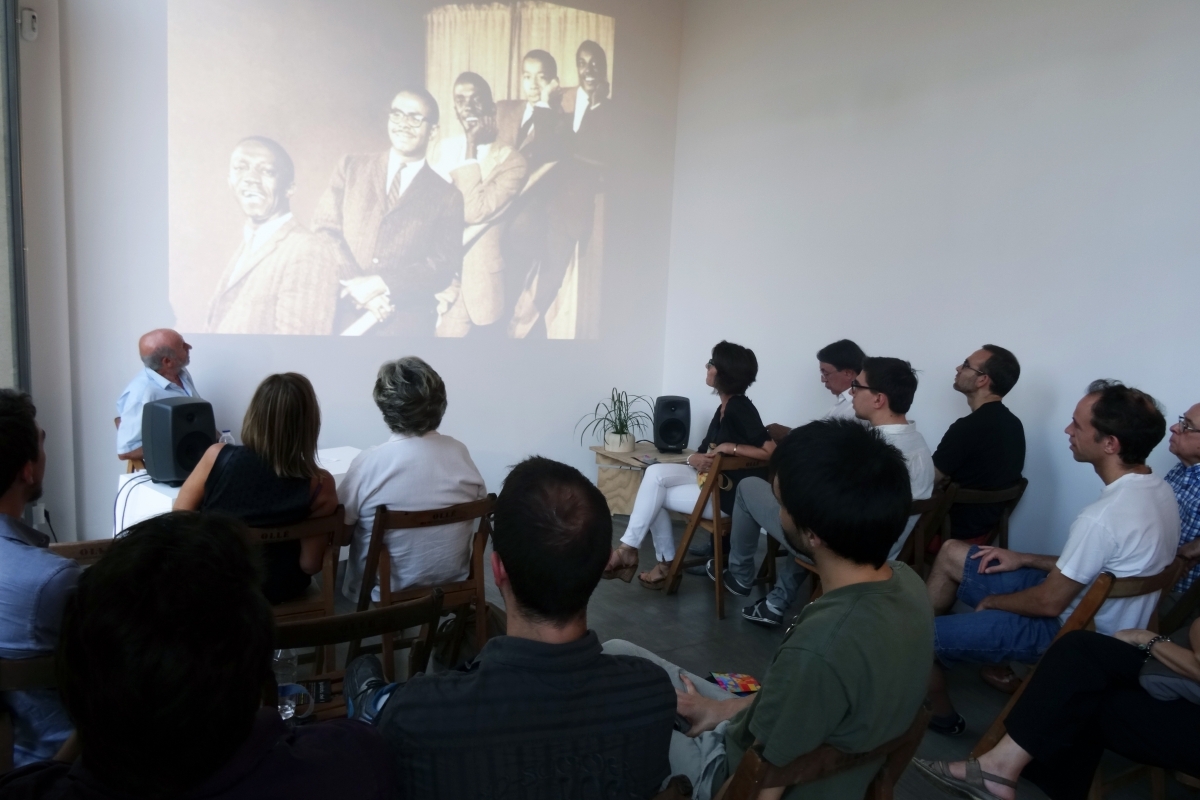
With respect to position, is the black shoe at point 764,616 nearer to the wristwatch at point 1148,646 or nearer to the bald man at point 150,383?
the wristwatch at point 1148,646

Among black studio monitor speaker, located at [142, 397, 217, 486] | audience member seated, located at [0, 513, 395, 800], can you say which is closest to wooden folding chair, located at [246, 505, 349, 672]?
black studio monitor speaker, located at [142, 397, 217, 486]

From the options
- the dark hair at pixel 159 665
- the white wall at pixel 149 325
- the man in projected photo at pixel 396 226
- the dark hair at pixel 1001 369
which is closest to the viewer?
the dark hair at pixel 159 665

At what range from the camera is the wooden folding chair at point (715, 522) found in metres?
3.51

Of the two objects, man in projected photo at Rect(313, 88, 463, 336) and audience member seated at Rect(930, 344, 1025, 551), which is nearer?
audience member seated at Rect(930, 344, 1025, 551)

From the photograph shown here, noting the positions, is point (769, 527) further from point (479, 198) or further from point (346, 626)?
point (479, 198)

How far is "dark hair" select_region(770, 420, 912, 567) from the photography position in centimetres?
143

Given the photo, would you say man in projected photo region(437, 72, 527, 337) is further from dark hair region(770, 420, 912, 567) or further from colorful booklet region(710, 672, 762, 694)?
dark hair region(770, 420, 912, 567)

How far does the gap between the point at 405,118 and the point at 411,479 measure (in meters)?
2.91

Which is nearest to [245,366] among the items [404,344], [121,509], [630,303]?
[404,344]

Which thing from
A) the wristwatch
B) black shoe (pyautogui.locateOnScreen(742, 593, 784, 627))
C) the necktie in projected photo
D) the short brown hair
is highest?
the necktie in projected photo

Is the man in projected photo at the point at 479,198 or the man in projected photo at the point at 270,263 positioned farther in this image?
the man in projected photo at the point at 479,198

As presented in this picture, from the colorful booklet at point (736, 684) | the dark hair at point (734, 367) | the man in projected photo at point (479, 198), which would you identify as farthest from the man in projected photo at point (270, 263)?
the colorful booklet at point (736, 684)

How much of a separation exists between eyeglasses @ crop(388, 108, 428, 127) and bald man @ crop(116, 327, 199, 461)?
70.9 inches

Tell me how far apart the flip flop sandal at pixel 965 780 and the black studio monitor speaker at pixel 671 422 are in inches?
112
